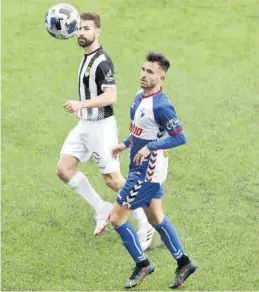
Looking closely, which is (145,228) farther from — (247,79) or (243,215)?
(247,79)

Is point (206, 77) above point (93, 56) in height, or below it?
below

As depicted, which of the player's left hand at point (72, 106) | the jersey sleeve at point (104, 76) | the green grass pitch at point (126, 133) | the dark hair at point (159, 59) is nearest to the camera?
the dark hair at point (159, 59)

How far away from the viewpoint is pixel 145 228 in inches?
396

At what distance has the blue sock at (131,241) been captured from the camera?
8.97 meters

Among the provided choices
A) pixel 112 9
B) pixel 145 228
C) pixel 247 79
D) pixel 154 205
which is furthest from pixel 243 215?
pixel 112 9

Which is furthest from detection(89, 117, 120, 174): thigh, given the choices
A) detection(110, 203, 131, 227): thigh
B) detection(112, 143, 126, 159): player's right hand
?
detection(110, 203, 131, 227): thigh

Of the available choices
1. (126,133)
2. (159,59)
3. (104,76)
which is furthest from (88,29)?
(126,133)

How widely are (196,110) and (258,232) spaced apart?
392 cm

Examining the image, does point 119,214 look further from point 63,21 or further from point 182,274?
point 63,21

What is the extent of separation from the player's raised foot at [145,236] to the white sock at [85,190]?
71cm

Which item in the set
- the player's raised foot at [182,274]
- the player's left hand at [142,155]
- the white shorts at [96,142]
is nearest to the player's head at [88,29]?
the white shorts at [96,142]

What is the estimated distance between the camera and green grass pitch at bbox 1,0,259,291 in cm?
952

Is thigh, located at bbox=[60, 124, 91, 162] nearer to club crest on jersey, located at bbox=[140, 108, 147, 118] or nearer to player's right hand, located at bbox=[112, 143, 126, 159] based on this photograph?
player's right hand, located at bbox=[112, 143, 126, 159]

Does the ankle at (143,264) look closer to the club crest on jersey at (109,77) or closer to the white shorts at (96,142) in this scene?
the white shorts at (96,142)
